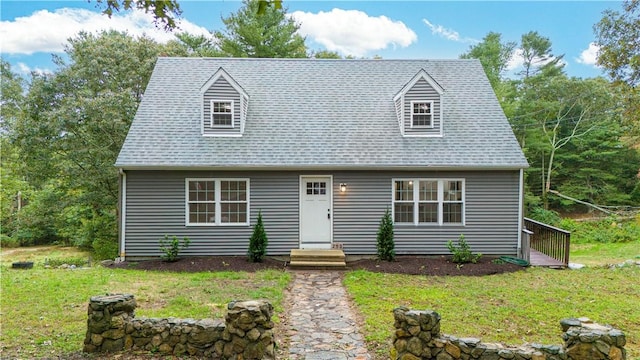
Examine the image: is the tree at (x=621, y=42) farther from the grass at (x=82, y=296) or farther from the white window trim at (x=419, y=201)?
the grass at (x=82, y=296)

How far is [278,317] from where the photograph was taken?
5.54m

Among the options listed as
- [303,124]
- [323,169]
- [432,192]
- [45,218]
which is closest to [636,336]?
[432,192]

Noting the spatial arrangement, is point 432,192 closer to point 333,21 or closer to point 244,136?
point 244,136

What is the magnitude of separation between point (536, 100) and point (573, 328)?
2412 centimetres

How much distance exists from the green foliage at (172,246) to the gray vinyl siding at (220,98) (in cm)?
313

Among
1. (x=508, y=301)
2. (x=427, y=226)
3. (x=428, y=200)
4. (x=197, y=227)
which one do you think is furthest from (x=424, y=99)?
(x=197, y=227)

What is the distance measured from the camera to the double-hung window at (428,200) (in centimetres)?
1032

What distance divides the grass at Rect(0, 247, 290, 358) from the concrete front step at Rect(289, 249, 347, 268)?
2.99 feet

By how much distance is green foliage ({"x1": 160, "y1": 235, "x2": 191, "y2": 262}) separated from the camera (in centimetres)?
976

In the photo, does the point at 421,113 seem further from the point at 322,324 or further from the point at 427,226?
the point at 322,324

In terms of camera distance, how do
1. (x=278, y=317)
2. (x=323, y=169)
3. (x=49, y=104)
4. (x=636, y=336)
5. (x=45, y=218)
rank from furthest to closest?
(x=45, y=218) → (x=49, y=104) → (x=323, y=169) → (x=278, y=317) → (x=636, y=336)

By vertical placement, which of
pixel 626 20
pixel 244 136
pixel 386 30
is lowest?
pixel 244 136

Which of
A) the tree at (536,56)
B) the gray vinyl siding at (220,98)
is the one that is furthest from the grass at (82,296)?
the tree at (536,56)

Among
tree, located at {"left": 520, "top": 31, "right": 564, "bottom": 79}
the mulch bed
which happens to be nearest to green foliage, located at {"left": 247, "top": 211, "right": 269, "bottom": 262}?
the mulch bed
